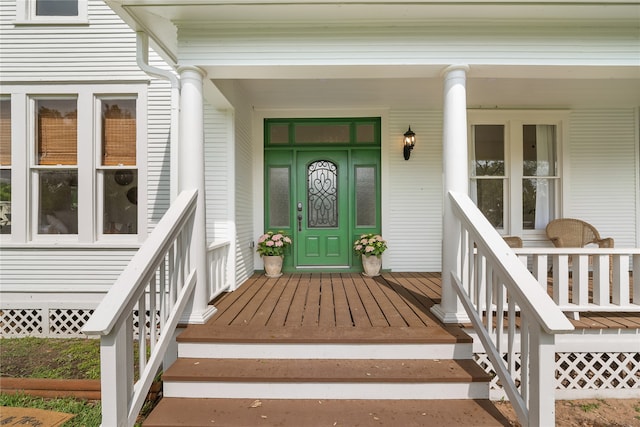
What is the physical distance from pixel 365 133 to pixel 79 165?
140 inches

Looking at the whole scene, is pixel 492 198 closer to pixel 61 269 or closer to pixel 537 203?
pixel 537 203

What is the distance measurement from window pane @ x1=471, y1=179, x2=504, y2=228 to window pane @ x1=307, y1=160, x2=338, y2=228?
2.01 m

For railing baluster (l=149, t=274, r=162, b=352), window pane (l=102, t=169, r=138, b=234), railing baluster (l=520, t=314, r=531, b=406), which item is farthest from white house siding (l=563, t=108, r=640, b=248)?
window pane (l=102, t=169, r=138, b=234)

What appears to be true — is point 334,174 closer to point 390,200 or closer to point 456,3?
point 390,200

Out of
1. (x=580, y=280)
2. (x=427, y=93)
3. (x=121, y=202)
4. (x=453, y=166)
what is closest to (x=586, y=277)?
(x=580, y=280)

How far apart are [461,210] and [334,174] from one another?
2431mm

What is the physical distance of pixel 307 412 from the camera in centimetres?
186

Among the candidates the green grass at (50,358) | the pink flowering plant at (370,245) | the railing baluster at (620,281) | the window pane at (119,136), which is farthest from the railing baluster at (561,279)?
the window pane at (119,136)

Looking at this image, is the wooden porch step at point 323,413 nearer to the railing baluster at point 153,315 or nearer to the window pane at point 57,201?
the railing baluster at point 153,315

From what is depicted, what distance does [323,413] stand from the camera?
186 centimetres

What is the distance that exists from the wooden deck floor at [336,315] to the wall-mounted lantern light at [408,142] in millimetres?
1764

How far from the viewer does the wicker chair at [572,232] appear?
165 inches

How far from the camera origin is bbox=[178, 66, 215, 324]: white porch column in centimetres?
247

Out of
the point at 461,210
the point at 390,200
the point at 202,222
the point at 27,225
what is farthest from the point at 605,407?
the point at 27,225
